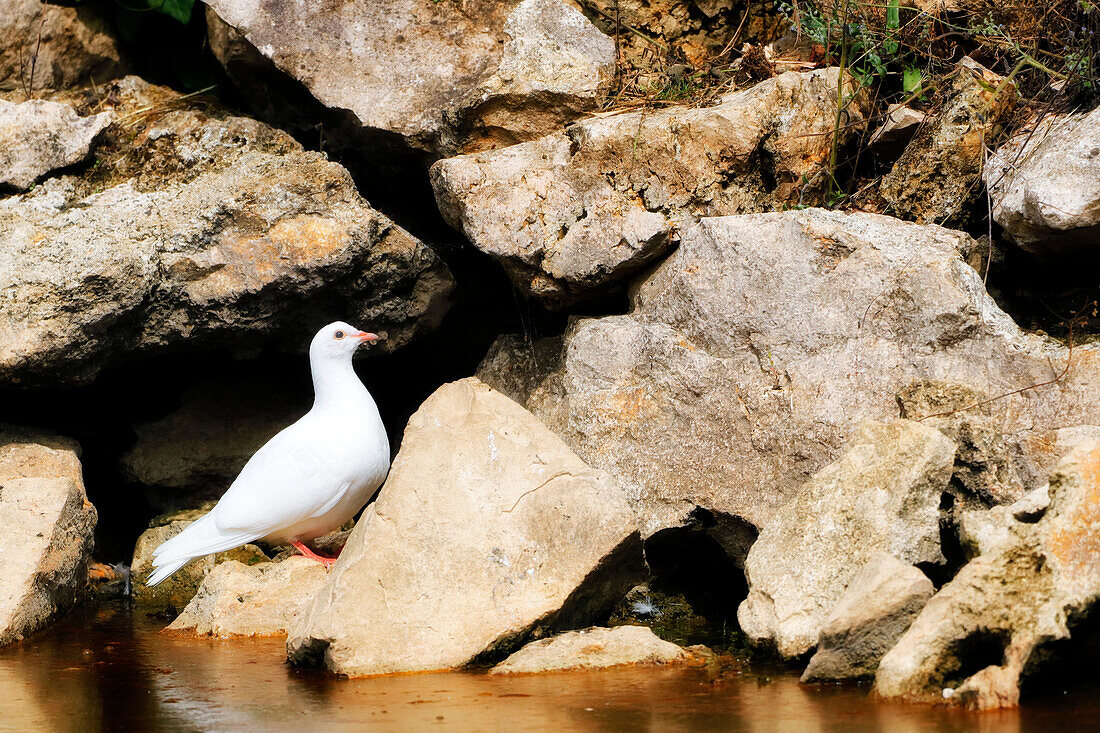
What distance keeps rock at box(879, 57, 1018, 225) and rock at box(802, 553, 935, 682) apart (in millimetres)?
2576

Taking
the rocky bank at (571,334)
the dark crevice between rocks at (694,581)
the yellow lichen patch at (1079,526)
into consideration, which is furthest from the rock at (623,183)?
the yellow lichen patch at (1079,526)

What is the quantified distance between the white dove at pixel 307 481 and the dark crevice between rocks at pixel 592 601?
5.01 feet

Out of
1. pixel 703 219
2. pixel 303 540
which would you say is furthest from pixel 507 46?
pixel 303 540

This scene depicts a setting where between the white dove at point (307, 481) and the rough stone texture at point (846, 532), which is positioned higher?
the white dove at point (307, 481)

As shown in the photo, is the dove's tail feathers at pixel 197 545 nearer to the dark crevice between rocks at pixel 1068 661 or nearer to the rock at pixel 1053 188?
the dark crevice between rocks at pixel 1068 661

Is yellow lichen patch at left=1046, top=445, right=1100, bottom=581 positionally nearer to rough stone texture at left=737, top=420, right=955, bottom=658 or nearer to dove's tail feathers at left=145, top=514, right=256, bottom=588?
rough stone texture at left=737, top=420, right=955, bottom=658

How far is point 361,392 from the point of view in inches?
237

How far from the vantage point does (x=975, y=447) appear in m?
4.65

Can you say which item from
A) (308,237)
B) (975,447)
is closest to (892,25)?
(975,447)

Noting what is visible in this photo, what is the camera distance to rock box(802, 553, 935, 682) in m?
3.96

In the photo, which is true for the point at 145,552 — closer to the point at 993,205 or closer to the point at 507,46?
the point at 507,46

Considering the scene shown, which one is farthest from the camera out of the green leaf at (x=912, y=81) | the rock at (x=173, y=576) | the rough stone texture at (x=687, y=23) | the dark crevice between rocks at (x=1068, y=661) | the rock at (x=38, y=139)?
the rough stone texture at (x=687, y=23)

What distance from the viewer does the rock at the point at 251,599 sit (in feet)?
17.5

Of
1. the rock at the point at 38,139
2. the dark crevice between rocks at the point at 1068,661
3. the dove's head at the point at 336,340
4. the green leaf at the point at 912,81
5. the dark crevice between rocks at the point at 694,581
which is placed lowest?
the dark crevice between rocks at the point at 1068,661
